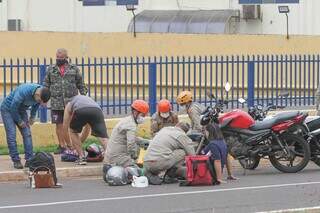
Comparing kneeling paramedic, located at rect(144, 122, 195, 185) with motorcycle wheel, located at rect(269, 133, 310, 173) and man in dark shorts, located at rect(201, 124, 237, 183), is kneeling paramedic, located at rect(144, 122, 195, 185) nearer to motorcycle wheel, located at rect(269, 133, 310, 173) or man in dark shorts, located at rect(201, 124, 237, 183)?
man in dark shorts, located at rect(201, 124, 237, 183)

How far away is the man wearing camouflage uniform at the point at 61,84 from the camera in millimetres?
15320

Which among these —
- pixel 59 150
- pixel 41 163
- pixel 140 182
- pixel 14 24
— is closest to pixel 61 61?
pixel 59 150

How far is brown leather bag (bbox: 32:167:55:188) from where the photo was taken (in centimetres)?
1280

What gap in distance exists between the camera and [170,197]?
11.7 metres

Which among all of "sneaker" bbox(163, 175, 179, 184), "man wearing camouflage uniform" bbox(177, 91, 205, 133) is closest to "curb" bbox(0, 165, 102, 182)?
"sneaker" bbox(163, 175, 179, 184)

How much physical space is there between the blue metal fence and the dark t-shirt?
4.43 meters

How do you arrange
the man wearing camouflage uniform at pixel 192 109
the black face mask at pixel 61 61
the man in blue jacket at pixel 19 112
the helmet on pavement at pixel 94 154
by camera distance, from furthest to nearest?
the black face mask at pixel 61 61, the helmet on pavement at pixel 94 154, the man wearing camouflage uniform at pixel 192 109, the man in blue jacket at pixel 19 112

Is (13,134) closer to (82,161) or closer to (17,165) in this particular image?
(17,165)

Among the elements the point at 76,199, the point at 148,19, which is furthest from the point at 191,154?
the point at 148,19

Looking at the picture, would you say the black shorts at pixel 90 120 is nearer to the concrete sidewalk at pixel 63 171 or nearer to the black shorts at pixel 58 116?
the concrete sidewalk at pixel 63 171

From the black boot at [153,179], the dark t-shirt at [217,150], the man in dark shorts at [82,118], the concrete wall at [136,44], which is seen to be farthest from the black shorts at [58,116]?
the concrete wall at [136,44]

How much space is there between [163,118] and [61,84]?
2130 millimetres

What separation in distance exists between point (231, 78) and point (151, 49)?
35.2ft

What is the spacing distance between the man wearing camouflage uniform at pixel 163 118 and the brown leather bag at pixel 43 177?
7.42ft
